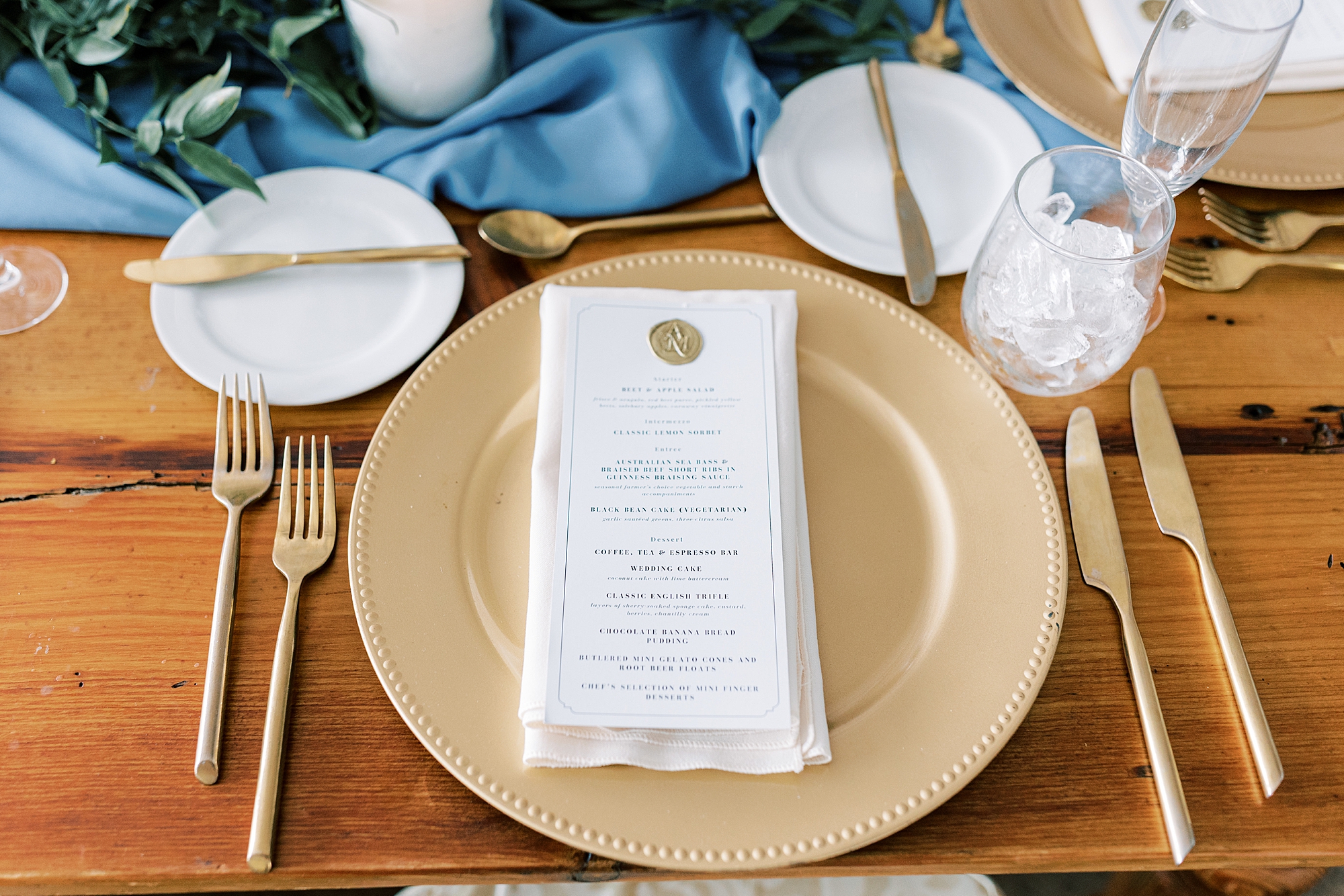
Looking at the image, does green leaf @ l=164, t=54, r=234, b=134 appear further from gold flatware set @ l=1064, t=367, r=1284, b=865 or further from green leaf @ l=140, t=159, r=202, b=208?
gold flatware set @ l=1064, t=367, r=1284, b=865

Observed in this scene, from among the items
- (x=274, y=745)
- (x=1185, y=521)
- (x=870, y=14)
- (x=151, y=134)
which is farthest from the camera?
(x=870, y=14)

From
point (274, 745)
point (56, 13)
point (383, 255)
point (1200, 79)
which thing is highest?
point (1200, 79)

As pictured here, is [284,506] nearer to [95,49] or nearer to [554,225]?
[554,225]

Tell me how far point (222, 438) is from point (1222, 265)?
803 millimetres

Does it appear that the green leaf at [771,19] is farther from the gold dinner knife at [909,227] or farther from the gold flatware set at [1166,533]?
the gold flatware set at [1166,533]

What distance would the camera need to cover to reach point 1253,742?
1.73 feet

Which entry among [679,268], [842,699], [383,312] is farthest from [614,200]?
[842,699]

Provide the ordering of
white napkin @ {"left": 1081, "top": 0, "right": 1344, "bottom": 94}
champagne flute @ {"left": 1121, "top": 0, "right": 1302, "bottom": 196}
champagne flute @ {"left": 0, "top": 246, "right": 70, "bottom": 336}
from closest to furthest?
champagne flute @ {"left": 1121, "top": 0, "right": 1302, "bottom": 196}
champagne flute @ {"left": 0, "top": 246, "right": 70, "bottom": 336}
white napkin @ {"left": 1081, "top": 0, "right": 1344, "bottom": 94}

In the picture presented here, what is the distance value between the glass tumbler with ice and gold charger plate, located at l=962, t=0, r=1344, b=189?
0.17 metres

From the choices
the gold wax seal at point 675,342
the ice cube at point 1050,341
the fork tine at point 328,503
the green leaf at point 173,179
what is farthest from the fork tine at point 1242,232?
the green leaf at point 173,179

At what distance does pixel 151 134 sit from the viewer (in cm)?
71

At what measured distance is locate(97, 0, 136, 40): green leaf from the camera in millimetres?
687

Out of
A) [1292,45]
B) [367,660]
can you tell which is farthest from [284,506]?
[1292,45]

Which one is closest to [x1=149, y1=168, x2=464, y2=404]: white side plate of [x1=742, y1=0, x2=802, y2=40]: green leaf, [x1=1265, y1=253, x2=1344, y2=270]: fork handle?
[x1=742, y1=0, x2=802, y2=40]: green leaf
